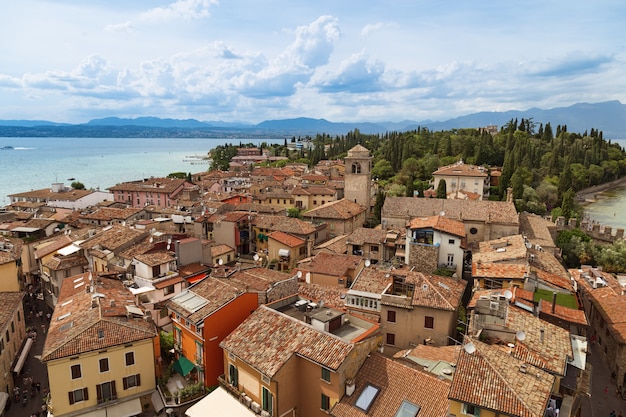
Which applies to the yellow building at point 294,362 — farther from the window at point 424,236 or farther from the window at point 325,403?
the window at point 424,236

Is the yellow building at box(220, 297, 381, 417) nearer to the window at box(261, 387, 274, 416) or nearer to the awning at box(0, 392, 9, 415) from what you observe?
the window at box(261, 387, 274, 416)

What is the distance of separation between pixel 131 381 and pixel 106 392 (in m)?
1.05

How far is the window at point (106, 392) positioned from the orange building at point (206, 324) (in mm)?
2761

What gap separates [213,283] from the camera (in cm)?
2102

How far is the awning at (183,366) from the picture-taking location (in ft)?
62.5

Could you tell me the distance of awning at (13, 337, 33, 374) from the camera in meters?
22.4

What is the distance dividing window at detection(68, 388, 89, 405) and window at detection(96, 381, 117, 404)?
469 mm

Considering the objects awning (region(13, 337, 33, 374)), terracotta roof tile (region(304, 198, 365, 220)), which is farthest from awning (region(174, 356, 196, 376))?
terracotta roof tile (region(304, 198, 365, 220))

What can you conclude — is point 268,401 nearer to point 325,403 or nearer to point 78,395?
point 325,403

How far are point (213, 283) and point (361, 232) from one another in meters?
19.6

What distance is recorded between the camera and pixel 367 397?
1437 cm

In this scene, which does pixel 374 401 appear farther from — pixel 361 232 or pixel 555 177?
pixel 555 177

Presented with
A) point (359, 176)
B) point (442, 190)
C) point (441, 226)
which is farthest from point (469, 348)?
point (442, 190)

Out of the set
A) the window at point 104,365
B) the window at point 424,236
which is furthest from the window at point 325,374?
the window at point 424,236
